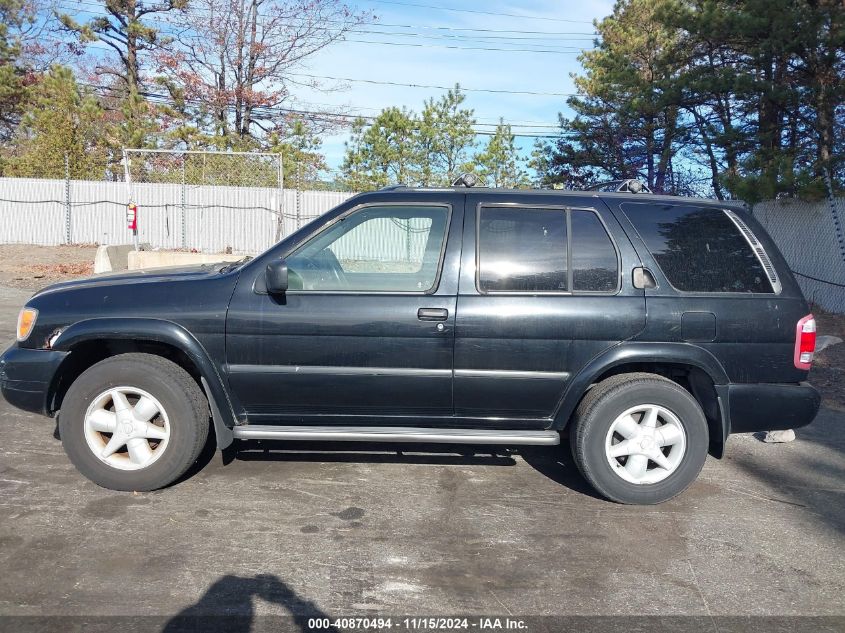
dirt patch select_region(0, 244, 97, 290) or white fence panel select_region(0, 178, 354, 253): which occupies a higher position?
white fence panel select_region(0, 178, 354, 253)

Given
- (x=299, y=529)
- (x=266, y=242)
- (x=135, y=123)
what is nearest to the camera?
(x=299, y=529)

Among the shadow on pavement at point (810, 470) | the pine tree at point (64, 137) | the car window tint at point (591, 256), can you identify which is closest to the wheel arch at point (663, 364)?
the car window tint at point (591, 256)

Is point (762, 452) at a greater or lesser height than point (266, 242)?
lesser

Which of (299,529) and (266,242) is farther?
(266,242)

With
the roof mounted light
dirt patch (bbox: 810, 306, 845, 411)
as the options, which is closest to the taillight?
the roof mounted light

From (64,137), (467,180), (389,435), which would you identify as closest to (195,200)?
(64,137)

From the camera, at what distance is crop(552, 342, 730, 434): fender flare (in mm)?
4188

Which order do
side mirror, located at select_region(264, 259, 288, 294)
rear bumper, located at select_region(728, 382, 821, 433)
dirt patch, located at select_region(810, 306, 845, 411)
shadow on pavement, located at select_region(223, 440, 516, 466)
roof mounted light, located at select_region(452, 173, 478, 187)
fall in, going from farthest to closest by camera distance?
dirt patch, located at select_region(810, 306, 845, 411) < shadow on pavement, located at select_region(223, 440, 516, 466) < roof mounted light, located at select_region(452, 173, 478, 187) < rear bumper, located at select_region(728, 382, 821, 433) < side mirror, located at select_region(264, 259, 288, 294)

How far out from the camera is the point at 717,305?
4.24m

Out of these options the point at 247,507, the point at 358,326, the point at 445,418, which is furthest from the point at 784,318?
the point at 247,507

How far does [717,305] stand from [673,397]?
616 millimetres

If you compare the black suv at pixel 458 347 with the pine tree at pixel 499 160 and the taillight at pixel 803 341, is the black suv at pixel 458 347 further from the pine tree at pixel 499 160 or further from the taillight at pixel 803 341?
the pine tree at pixel 499 160

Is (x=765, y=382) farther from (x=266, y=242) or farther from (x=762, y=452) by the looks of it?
(x=266, y=242)

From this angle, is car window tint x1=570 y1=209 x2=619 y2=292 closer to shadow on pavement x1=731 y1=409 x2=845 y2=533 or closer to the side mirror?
the side mirror
